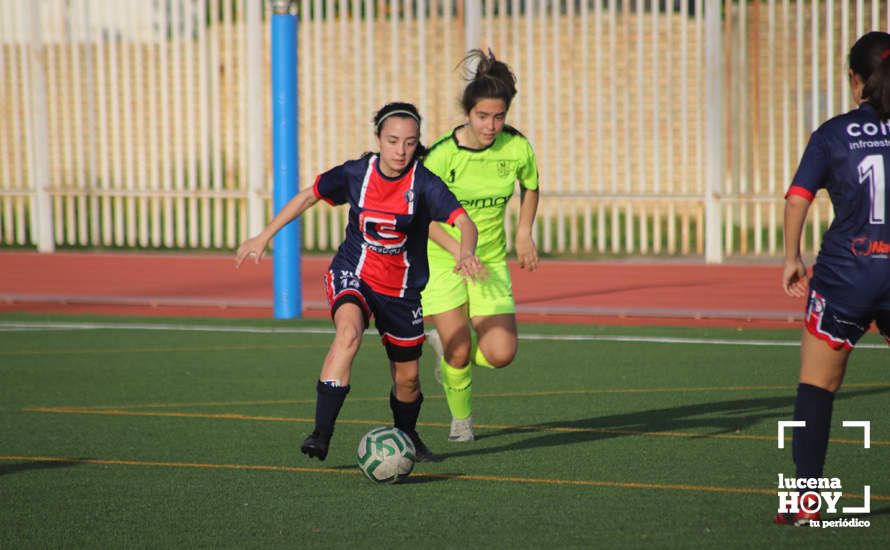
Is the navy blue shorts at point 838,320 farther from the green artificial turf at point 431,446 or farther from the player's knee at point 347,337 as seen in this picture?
the player's knee at point 347,337

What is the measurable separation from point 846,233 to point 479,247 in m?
2.99

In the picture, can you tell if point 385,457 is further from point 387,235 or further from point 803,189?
point 803,189

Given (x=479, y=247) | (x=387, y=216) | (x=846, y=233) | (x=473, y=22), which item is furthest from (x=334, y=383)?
(x=473, y=22)

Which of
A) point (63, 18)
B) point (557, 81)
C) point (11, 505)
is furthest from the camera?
point (63, 18)

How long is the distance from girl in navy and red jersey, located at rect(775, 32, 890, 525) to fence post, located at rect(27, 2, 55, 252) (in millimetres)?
18428

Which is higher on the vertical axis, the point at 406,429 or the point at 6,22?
the point at 6,22

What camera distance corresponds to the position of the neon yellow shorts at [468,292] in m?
8.14

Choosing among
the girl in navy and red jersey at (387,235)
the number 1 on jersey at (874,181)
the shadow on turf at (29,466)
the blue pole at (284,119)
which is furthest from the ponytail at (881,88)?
the blue pole at (284,119)

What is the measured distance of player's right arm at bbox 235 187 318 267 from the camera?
7.16 metres

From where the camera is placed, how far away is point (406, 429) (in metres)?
7.64

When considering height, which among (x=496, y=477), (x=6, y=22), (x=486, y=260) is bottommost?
(x=496, y=477)

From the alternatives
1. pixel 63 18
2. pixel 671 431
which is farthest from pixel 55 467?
pixel 63 18

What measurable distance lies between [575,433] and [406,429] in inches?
52.8

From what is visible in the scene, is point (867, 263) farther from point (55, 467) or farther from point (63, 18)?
point (63, 18)
